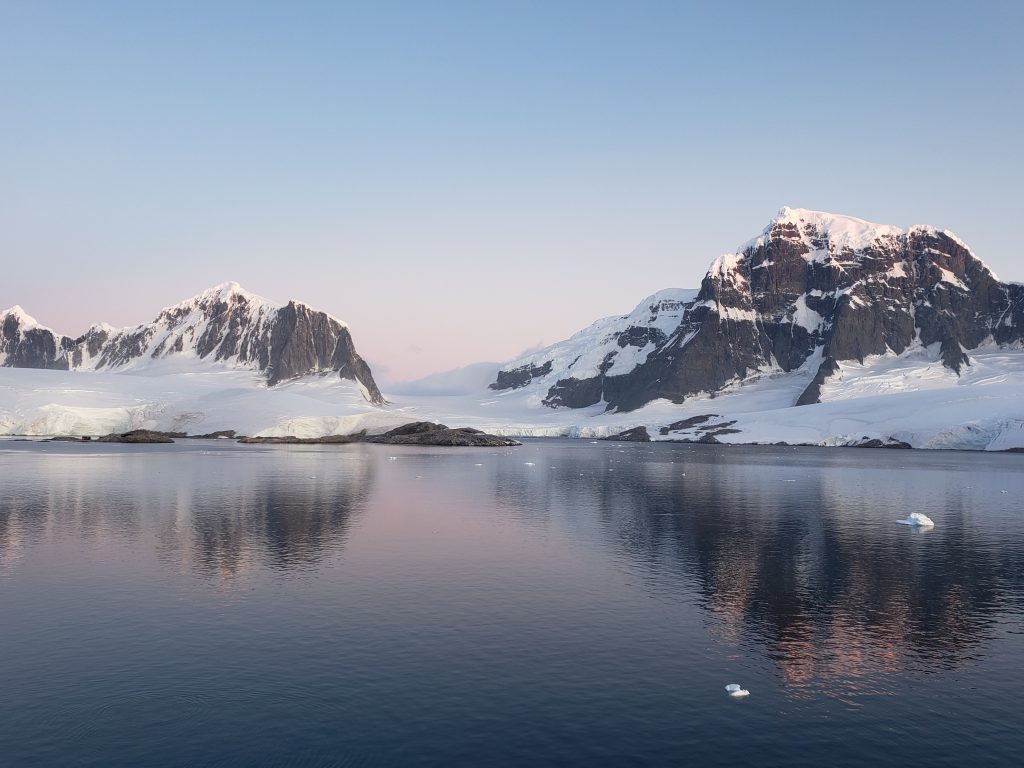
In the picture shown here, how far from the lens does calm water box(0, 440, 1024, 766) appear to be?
17.8 meters

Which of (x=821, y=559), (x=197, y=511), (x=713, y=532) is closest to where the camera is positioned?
(x=821, y=559)

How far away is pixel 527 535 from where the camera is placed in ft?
149

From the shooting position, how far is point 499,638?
2511 cm

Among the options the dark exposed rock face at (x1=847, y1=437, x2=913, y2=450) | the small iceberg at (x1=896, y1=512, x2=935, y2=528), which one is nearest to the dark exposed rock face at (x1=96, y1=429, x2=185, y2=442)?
the small iceberg at (x1=896, y1=512, x2=935, y2=528)

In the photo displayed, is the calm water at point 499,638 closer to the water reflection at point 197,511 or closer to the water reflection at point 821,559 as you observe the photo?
the water reflection at point 821,559

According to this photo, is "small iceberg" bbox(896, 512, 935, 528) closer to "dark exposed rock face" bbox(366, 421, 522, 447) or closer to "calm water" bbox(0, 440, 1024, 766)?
"calm water" bbox(0, 440, 1024, 766)

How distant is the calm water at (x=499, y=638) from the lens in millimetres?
17797

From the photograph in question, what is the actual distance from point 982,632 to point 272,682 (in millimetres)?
23516

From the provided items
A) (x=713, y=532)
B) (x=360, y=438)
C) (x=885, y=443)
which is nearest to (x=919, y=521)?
(x=713, y=532)

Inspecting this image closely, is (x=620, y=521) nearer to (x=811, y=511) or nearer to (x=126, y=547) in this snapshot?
(x=811, y=511)

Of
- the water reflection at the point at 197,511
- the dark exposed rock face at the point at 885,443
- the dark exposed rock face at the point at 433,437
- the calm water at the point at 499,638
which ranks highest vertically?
the dark exposed rock face at the point at 433,437

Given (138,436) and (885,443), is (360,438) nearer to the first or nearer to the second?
(138,436)

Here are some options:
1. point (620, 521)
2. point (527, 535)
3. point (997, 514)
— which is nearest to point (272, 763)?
point (527, 535)

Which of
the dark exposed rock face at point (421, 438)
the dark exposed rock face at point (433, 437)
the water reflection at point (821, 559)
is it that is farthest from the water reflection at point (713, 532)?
the dark exposed rock face at point (433, 437)
